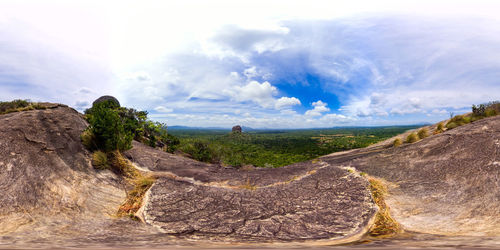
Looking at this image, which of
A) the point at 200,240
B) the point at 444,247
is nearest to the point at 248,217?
the point at 200,240

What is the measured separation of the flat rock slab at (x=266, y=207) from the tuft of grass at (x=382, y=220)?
0.18 m

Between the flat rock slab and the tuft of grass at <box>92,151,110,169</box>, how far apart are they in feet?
7.90

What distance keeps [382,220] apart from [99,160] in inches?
381

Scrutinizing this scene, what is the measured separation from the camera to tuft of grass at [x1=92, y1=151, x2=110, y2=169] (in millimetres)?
7699

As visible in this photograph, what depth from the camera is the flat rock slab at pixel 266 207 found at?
16.6ft

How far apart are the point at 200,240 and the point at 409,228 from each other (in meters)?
5.22

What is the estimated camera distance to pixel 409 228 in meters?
5.16

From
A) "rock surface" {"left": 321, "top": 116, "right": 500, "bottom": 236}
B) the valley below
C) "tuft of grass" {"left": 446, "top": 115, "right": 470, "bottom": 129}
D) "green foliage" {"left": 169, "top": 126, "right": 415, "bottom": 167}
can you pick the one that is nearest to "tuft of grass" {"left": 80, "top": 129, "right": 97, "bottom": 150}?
the valley below

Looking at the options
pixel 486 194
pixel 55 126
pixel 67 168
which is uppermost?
pixel 55 126

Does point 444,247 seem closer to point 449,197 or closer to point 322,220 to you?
point 322,220

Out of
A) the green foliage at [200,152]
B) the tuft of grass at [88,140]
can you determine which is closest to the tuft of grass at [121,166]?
the tuft of grass at [88,140]

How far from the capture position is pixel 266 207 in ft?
20.0

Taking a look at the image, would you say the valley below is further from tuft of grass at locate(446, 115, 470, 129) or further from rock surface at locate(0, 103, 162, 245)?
tuft of grass at locate(446, 115, 470, 129)

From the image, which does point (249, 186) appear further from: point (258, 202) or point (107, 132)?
point (107, 132)
